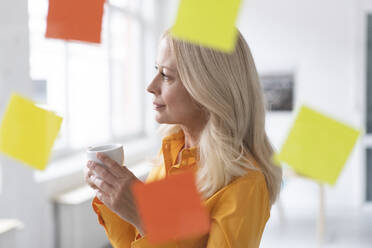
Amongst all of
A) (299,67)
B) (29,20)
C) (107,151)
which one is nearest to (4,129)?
(107,151)

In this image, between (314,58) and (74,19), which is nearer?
(74,19)

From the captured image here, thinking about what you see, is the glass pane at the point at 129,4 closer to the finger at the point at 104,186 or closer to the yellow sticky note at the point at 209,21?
the finger at the point at 104,186

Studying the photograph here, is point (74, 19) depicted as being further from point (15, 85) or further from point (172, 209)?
point (15, 85)

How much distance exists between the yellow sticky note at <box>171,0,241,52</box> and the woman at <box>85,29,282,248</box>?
30 cm

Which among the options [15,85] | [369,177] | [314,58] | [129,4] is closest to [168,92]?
[15,85]

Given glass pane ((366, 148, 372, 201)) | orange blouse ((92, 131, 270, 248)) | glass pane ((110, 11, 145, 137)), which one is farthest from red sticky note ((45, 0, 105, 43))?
glass pane ((366, 148, 372, 201))

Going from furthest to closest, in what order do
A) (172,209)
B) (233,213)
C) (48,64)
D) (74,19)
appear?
1. (48,64)
2. (233,213)
3. (74,19)
4. (172,209)

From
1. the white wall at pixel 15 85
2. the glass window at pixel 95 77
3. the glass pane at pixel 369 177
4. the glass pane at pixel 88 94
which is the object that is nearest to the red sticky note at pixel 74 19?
the glass window at pixel 95 77

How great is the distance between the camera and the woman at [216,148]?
712mm

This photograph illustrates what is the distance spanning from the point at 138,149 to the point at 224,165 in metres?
3.38

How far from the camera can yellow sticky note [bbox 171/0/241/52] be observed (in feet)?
1.32

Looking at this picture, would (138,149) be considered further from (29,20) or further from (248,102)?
(248,102)

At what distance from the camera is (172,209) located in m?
0.39

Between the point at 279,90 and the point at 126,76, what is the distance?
5.36 feet
